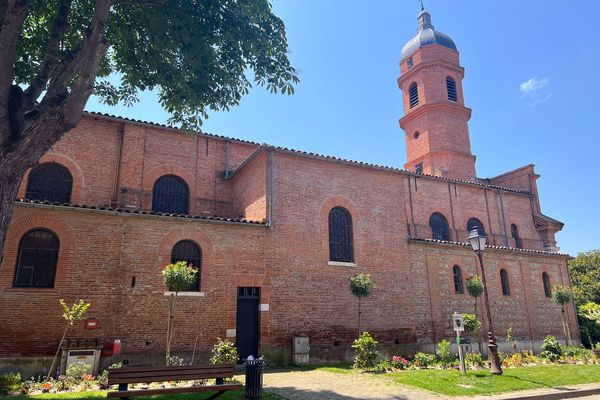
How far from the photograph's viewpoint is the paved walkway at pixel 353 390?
30.2 feet

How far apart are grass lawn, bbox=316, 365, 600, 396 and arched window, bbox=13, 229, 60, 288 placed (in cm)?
867

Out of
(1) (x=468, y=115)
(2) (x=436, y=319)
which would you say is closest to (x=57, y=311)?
(2) (x=436, y=319)

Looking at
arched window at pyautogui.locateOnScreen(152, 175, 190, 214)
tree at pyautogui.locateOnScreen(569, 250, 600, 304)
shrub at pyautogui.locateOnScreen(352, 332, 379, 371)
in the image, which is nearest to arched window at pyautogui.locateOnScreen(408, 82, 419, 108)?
tree at pyautogui.locateOnScreen(569, 250, 600, 304)

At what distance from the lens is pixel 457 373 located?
12.0 metres

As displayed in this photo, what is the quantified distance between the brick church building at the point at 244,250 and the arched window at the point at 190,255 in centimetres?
5

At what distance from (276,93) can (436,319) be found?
11879 millimetres

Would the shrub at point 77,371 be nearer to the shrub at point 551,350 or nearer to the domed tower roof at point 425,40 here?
the shrub at point 551,350

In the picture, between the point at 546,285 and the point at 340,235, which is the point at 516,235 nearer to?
the point at 546,285

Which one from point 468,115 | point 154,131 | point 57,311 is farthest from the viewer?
point 468,115

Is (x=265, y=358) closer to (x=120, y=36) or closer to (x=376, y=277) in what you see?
(x=376, y=277)

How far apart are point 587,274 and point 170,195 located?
32.1 metres

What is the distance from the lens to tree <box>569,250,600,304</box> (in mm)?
30281

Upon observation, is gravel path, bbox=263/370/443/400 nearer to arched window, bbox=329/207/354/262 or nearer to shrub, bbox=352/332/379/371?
shrub, bbox=352/332/379/371

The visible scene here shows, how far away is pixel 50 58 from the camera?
27.3 feet
